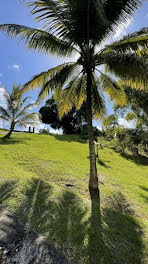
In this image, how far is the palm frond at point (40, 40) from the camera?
17.6 ft

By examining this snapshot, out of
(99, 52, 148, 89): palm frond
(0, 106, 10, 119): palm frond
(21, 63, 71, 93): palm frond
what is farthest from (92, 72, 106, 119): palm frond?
(0, 106, 10, 119): palm frond

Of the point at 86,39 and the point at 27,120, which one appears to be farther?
the point at 27,120

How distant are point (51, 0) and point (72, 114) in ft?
79.1

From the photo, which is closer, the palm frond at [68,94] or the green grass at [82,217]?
the green grass at [82,217]

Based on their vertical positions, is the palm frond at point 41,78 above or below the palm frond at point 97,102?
above

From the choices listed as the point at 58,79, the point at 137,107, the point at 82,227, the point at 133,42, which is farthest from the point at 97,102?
the point at 137,107

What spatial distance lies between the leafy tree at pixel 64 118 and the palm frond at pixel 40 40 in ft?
71.2

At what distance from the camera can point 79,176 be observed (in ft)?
25.2

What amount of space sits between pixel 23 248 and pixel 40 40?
6031mm

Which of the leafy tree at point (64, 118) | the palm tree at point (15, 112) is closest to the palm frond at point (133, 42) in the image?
the palm tree at point (15, 112)

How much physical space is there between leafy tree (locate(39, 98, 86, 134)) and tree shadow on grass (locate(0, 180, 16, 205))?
22906 millimetres

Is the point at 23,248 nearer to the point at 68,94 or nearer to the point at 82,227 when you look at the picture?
the point at 82,227

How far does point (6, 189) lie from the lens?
189 inches

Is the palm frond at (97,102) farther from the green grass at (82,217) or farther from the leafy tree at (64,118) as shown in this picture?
the leafy tree at (64,118)
